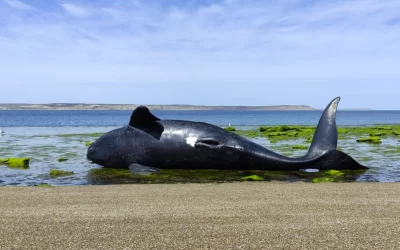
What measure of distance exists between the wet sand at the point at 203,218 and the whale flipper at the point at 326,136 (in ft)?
10.6

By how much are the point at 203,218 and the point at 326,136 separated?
7293 millimetres

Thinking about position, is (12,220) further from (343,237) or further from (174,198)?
(343,237)

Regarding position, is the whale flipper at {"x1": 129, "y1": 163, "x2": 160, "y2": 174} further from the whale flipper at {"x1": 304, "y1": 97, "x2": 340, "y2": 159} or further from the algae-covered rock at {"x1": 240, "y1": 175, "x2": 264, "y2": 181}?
the whale flipper at {"x1": 304, "y1": 97, "x2": 340, "y2": 159}

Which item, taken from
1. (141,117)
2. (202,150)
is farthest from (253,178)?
(141,117)

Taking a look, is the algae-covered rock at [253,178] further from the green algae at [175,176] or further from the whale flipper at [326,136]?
the whale flipper at [326,136]

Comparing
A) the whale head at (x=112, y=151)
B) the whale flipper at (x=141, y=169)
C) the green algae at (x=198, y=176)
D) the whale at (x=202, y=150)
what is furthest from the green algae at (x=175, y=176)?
the whale head at (x=112, y=151)

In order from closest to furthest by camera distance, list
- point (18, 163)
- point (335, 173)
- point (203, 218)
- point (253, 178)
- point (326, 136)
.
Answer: point (203, 218) < point (253, 178) < point (335, 173) < point (326, 136) < point (18, 163)

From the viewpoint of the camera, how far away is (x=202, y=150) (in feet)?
42.4

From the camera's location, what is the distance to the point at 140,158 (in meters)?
13.3

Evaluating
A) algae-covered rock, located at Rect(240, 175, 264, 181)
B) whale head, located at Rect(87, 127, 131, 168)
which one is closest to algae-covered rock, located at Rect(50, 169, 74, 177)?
whale head, located at Rect(87, 127, 131, 168)

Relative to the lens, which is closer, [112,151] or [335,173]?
[335,173]

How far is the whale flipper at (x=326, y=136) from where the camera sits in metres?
12.2

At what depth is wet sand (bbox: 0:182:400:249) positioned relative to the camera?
4941mm

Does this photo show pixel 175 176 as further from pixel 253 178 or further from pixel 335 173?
pixel 335 173
